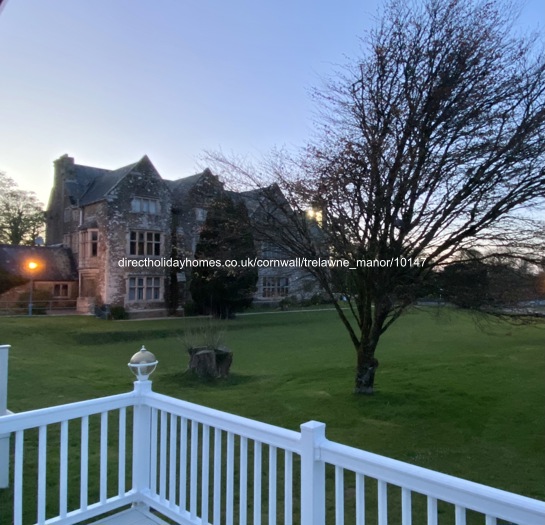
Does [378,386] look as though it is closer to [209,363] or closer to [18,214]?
[209,363]

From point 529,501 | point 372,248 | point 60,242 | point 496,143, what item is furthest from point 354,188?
point 60,242

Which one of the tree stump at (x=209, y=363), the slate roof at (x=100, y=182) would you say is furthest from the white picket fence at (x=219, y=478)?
the slate roof at (x=100, y=182)

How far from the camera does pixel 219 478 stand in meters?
2.63

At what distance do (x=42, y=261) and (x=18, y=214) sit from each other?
576 inches

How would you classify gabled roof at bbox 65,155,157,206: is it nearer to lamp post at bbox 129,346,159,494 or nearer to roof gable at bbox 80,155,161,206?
roof gable at bbox 80,155,161,206

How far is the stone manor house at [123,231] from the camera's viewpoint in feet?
79.3

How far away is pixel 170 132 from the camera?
41.9ft

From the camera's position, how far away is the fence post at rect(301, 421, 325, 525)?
206cm

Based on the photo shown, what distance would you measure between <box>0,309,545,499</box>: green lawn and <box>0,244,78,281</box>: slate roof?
894cm

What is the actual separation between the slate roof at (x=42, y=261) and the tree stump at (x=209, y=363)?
63.4 ft

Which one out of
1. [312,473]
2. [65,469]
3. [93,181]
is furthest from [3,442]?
[93,181]

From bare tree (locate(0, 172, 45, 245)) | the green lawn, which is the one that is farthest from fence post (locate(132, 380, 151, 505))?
bare tree (locate(0, 172, 45, 245))

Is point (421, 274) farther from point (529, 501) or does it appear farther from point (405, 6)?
point (529, 501)

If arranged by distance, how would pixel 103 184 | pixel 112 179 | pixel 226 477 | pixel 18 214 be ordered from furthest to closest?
1. pixel 18 214
2. pixel 103 184
3. pixel 112 179
4. pixel 226 477
